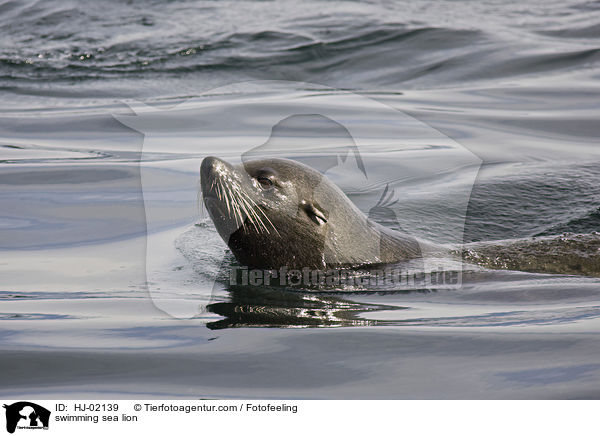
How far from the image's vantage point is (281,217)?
475cm

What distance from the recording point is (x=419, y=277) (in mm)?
4801

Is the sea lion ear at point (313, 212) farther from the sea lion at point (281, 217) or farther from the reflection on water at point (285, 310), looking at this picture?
the reflection on water at point (285, 310)

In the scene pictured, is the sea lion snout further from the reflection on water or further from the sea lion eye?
the reflection on water

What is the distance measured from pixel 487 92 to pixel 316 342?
27.7ft

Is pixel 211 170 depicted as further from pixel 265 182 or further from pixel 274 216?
pixel 274 216

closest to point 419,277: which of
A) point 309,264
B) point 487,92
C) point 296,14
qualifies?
point 309,264

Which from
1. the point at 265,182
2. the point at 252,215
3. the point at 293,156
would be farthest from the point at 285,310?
the point at 293,156

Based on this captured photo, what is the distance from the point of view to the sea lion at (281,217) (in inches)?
182

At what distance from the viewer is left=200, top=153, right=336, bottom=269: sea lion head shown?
183 inches

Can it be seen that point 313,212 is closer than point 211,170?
No
